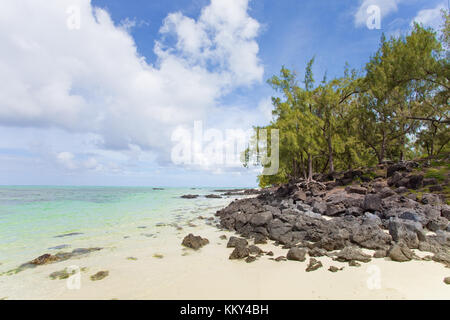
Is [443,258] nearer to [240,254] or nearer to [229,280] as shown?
[240,254]

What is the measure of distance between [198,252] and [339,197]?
12.4 m

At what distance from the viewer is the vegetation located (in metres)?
17.8

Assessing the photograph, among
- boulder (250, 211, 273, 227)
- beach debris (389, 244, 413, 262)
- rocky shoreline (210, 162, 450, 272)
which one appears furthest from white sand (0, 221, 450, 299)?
boulder (250, 211, 273, 227)

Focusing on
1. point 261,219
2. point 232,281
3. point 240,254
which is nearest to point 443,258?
point 240,254

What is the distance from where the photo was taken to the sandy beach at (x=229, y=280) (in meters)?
5.00

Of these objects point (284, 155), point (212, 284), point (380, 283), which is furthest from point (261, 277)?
point (284, 155)

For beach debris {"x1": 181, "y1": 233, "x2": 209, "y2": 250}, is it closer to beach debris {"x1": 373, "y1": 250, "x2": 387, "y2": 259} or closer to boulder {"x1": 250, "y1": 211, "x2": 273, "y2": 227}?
boulder {"x1": 250, "y1": 211, "x2": 273, "y2": 227}

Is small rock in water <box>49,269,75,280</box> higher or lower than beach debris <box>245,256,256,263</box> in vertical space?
lower

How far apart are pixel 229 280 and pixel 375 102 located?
2764 centimetres

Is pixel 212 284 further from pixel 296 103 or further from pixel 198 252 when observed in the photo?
pixel 296 103

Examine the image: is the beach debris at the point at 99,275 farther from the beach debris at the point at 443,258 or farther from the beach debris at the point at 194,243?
the beach debris at the point at 443,258

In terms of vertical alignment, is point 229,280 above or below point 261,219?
below

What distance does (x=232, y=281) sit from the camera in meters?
5.89
